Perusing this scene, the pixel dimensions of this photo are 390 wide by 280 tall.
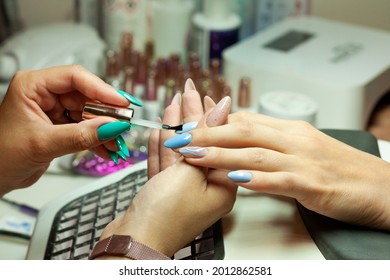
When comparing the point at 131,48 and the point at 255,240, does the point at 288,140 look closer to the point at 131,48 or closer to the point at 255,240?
the point at 255,240

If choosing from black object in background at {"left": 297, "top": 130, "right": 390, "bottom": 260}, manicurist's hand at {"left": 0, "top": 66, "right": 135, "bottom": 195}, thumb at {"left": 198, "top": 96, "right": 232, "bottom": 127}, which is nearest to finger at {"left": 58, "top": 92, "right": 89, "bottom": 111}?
manicurist's hand at {"left": 0, "top": 66, "right": 135, "bottom": 195}

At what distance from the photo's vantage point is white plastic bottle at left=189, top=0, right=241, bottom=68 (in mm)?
1280

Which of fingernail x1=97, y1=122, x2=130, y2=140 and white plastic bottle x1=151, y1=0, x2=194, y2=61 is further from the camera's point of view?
white plastic bottle x1=151, y1=0, x2=194, y2=61

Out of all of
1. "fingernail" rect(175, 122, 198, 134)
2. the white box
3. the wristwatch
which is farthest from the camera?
the white box

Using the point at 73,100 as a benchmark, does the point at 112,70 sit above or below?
below

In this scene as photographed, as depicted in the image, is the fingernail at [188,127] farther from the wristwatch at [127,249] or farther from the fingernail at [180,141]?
the wristwatch at [127,249]

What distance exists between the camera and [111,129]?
0.64m

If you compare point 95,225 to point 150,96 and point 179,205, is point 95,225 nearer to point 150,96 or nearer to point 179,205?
point 179,205

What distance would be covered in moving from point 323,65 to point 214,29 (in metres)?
0.27

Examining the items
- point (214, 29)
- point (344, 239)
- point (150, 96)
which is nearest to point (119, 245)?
point (344, 239)

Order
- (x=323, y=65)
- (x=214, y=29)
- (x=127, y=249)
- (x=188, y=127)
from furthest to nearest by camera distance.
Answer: (x=214, y=29)
(x=323, y=65)
(x=188, y=127)
(x=127, y=249)

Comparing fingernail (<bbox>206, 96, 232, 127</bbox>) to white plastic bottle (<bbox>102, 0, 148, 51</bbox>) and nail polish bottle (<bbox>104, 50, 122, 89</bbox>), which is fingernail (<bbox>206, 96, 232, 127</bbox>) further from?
white plastic bottle (<bbox>102, 0, 148, 51</bbox>)

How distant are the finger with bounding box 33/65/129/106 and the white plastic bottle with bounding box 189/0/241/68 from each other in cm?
60
